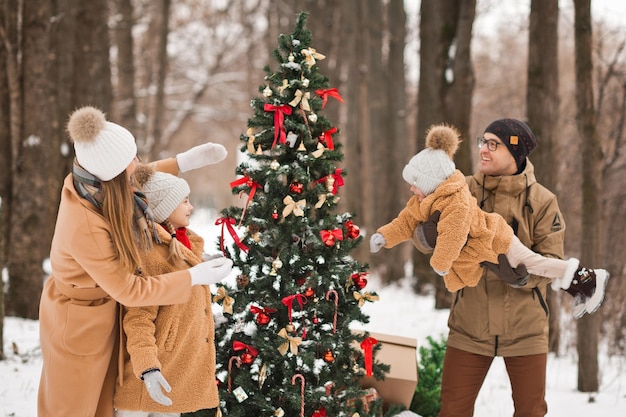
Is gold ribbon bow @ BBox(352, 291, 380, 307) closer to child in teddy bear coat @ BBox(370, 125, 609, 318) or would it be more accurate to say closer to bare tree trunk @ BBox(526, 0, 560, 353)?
child in teddy bear coat @ BBox(370, 125, 609, 318)

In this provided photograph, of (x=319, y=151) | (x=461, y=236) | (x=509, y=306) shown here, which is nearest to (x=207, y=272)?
(x=319, y=151)

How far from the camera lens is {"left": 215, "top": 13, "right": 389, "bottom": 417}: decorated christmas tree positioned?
407cm

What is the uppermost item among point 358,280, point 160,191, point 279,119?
point 279,119

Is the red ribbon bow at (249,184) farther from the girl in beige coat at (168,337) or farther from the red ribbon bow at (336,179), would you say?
the girl in beige coat at (168,337)

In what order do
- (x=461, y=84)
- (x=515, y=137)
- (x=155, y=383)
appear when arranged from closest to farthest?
(x=155, y=383) < (x=515, y=137) < (x=461, y=84)

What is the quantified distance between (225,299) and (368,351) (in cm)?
100

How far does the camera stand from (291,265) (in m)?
4.16

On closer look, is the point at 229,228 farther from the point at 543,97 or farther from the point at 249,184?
the point at 543,97

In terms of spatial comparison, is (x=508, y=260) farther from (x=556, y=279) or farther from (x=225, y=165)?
(x=225, y=165)

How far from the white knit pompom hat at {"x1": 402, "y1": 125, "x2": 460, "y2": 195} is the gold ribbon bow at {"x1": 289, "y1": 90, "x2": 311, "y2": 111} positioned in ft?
2.46

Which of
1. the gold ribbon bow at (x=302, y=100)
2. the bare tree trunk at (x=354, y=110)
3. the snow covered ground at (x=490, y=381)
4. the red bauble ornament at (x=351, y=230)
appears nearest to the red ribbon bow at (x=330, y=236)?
the red bauble ornament at (x=351, y=230)

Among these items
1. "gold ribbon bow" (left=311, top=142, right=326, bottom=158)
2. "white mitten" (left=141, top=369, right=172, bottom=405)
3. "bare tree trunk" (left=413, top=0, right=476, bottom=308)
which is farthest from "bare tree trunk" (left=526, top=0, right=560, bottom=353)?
"white mitten" (left=141, top=369, right=172, bottom=405)

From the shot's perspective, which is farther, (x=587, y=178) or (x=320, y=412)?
(x=587, y=178)

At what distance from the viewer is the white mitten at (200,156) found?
4.10m
